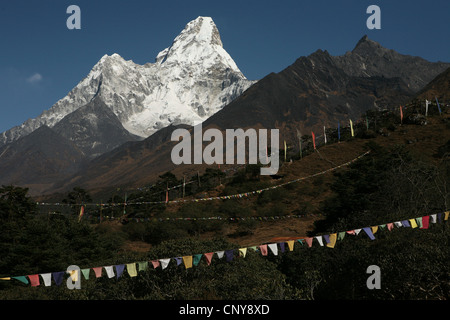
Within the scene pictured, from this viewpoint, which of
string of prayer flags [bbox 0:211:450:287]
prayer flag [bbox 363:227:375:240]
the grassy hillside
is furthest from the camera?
prayer flag [bbox 363:227:375:240]

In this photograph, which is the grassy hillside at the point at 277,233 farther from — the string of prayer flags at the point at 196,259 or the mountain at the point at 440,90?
the mountain at the point at 440,90

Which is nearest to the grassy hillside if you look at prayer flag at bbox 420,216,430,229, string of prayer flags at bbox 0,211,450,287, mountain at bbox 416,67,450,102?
prayer flag at bbox 420,216,430,229

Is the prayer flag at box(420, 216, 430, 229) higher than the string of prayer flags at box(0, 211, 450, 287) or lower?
higher

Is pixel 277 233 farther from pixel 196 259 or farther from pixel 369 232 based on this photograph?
pixel 196 259

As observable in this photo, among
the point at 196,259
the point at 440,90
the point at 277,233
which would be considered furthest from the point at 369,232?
the point at 440,90

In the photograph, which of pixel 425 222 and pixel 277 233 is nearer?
pixel 425 222

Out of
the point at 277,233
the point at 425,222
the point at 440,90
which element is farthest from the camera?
the point at 440,90

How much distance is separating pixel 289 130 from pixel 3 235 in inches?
6901

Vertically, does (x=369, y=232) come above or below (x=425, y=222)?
below

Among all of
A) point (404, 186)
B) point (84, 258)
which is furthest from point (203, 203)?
point (404, 186)

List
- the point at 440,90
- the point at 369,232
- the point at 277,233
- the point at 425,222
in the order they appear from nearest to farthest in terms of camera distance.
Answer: the point at 369,232 → the point at 425,222 → the point at 277,233 → the point at 440,90

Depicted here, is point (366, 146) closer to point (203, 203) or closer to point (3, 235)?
point (203, 203)

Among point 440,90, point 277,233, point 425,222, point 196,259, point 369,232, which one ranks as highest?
point 440,90

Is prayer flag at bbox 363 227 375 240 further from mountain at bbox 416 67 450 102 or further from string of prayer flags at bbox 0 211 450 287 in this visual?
mountain at bbox 416 67 450 102
